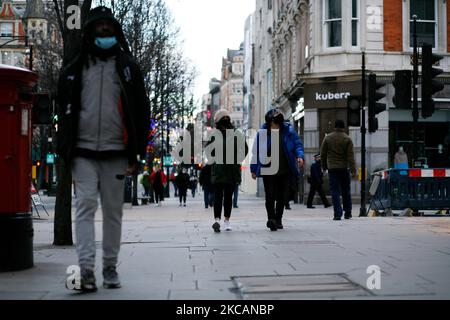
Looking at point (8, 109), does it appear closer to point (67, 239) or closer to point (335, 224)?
point (67, 239)

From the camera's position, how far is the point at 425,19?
30781mm

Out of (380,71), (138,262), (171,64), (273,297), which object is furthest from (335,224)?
(171,64)

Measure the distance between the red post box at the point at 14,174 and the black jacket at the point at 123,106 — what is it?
1505 millimetres

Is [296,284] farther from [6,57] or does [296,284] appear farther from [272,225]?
[6,57]

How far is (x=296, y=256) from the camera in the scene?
8414 millimetres

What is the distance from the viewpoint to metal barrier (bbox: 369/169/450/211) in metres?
18.9

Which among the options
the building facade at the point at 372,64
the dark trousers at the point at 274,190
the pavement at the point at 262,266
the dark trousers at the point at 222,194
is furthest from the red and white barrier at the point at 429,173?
the building facade at the point at 372,64

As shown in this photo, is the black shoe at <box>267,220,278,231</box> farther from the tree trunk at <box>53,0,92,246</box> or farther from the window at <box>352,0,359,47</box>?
the window at <box>352,0,359,47</box>

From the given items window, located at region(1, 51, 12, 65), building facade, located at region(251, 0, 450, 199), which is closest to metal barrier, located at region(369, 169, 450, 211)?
building facade, located at region(251, 0, 450, 199)

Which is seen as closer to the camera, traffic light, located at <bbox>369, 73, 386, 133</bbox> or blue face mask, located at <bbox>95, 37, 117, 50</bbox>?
blue face mask, located at <bbox>95, 37, 117, 50</bbox>

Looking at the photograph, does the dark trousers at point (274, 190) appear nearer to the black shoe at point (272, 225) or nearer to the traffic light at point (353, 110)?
the black shoe at point (272, 225)

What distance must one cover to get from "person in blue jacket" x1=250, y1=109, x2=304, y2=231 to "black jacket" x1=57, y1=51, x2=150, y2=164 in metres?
6.13

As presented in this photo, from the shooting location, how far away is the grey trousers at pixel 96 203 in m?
6.05
